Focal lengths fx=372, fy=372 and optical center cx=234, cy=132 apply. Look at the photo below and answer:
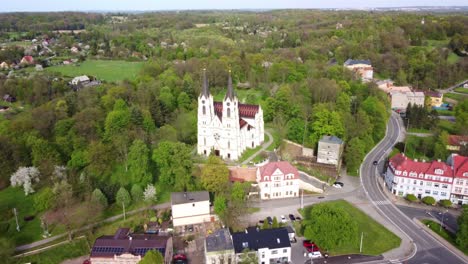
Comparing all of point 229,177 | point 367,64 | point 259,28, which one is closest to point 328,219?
point 229,177

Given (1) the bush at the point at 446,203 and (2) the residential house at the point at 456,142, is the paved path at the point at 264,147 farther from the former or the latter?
(2) the residential house at the point at 456,142

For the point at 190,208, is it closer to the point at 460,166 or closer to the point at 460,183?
the point at 460,183

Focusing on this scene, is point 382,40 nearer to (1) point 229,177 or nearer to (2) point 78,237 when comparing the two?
(1) point 229,177

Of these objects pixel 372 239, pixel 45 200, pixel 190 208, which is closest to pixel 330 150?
pixel 372 239

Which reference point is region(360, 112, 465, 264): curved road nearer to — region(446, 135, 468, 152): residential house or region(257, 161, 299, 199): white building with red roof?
region(446, 135, 468, 152): residential house

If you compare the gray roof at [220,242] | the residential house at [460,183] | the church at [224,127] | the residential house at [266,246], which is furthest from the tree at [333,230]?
the church at [224,127]
